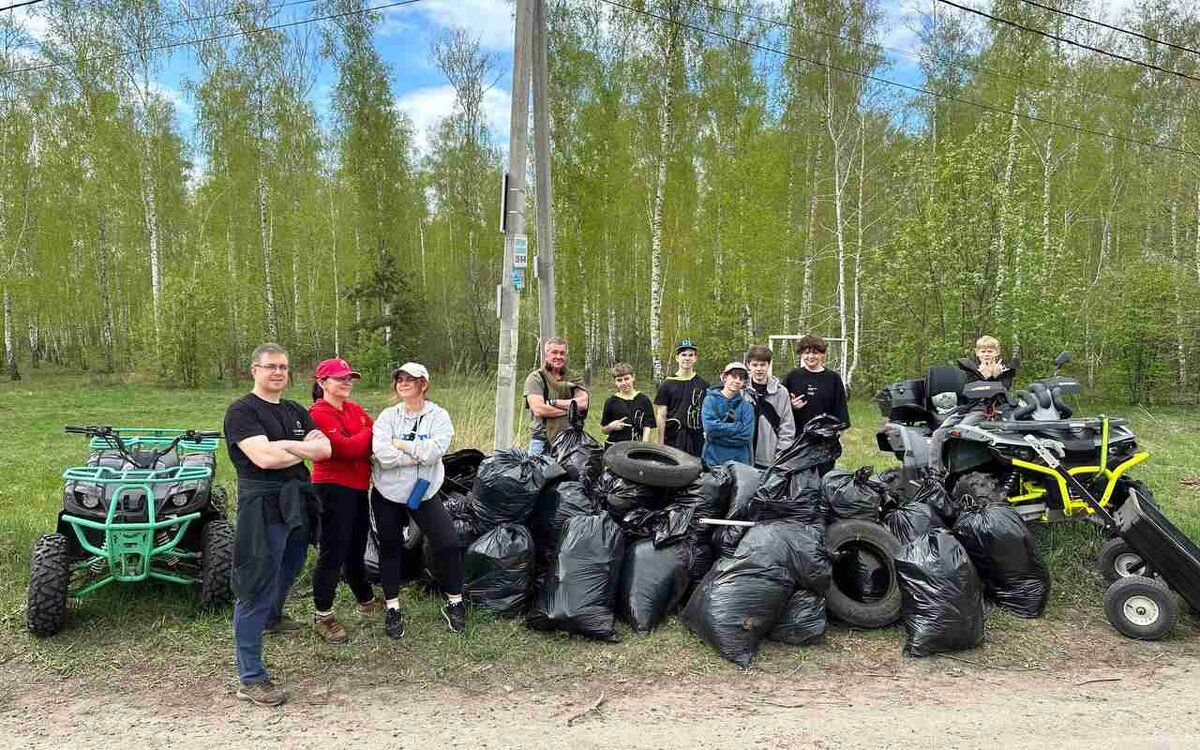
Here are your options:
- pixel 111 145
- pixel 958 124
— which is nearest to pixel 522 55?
pixel 958 124

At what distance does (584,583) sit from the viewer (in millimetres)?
3908

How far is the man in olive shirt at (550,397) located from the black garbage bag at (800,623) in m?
2.10

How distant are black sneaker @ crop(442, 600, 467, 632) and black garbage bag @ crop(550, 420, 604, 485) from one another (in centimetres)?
110

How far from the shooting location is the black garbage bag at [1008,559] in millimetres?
4066

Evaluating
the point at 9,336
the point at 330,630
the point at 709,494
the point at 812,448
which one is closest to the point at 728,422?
the point at 812,448

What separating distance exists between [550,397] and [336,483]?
1938 mm

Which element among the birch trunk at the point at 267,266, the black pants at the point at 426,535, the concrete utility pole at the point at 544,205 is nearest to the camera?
the black pants at the point at 426,535

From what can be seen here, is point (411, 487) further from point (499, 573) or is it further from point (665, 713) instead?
point (665, 713)

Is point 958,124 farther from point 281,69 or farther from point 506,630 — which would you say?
point 506,630

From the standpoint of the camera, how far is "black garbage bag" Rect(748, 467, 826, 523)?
416 cm

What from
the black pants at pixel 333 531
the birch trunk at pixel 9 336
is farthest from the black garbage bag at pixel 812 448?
the birch trunk at pixel 9 336

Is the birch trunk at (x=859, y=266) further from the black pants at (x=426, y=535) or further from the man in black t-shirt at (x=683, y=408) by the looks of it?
the black pants at (x=426, y=535)

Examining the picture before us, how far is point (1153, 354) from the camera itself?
1583 cm

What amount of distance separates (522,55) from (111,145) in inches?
799
